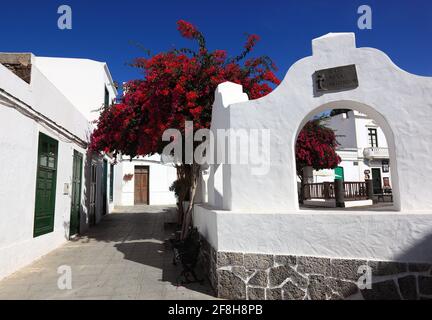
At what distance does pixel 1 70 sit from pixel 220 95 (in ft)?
12.2

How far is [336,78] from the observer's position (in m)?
4.27

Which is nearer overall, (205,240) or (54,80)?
(205,240)

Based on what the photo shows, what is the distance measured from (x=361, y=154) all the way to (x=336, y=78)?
2088 cm

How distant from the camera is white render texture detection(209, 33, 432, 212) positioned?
3.91 meters

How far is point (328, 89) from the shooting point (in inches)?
169

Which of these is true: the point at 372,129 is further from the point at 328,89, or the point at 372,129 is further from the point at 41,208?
the point at 41,208

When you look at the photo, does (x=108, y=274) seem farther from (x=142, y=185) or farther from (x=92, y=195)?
(x=142, y=185)

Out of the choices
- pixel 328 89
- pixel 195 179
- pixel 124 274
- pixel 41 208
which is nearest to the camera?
pixel 328 89

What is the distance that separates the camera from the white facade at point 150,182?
20547 mm

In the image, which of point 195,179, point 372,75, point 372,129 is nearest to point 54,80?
point 195,179

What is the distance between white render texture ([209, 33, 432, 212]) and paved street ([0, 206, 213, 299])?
1.70m

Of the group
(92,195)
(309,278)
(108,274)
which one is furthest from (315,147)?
(108,274)
